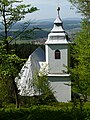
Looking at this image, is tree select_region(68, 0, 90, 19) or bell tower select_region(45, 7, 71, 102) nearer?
tree select_region(68, 0, 90, 19)

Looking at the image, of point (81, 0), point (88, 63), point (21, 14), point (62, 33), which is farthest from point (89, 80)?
point (62, 33)

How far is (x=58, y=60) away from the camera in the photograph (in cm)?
2895

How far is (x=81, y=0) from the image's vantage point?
16.9 m

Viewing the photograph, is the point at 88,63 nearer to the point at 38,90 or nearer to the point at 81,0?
the point at 81,0

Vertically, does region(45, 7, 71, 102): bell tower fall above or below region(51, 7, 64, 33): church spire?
below

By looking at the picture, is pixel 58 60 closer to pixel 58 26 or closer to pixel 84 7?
pixel 58 26

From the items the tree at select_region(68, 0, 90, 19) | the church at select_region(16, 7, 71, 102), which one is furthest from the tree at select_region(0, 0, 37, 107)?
the church at select_region(16, 7, 71, 102)

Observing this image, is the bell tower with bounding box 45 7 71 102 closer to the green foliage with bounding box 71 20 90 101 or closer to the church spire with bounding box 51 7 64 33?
the church spire with bounding box 51 7 64 33

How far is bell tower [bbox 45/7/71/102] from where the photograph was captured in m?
28.2

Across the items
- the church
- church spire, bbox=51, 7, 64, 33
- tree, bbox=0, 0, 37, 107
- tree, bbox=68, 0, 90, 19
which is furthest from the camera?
church spire, bbox=51, 7, 64, 33

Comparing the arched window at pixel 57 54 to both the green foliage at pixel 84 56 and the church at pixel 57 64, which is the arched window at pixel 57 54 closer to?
the church at pixel 57 64

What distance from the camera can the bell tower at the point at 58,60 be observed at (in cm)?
2823

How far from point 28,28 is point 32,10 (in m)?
1.93

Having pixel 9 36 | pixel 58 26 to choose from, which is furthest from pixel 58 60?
pixel 9 36
